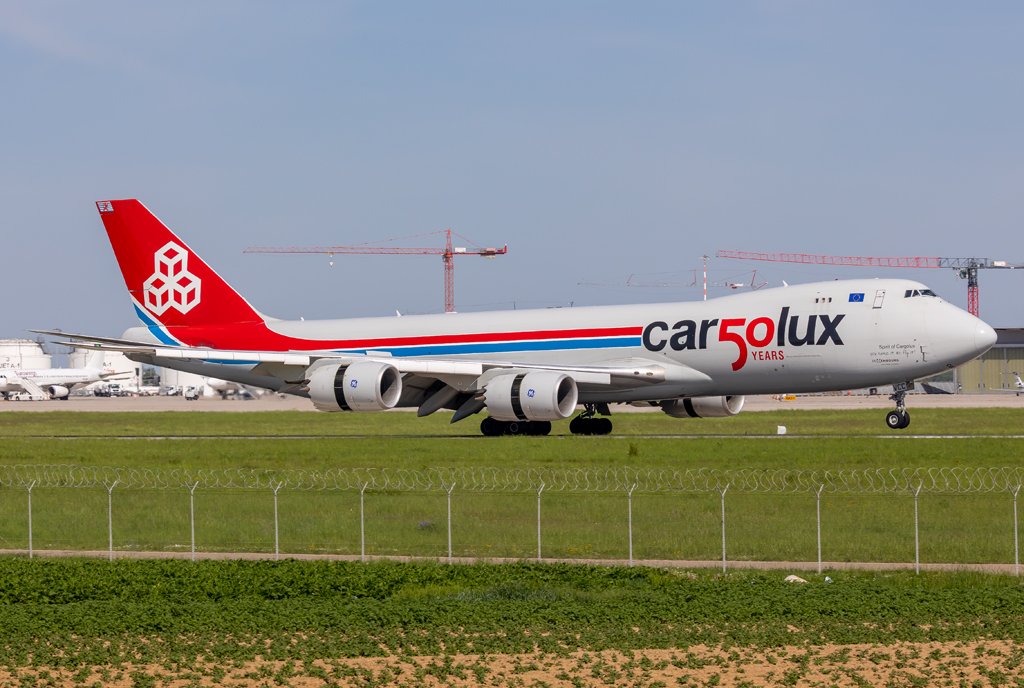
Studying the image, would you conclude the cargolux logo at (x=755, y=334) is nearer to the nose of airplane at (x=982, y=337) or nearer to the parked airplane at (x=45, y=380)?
the nose of airplane at (x=982, y=337)

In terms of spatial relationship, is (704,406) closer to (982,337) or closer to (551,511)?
(982,337)

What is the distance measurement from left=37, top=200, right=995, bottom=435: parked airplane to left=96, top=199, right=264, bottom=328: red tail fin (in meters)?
0.05

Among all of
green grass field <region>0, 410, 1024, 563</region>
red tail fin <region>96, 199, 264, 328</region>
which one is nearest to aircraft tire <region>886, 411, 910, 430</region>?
green grass field <region>0, 410, 1024, 563</region>

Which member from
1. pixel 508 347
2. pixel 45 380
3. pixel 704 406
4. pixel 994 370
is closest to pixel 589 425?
pixel 508 347

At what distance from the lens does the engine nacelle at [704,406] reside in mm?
52125

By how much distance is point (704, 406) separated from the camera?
2057 inches

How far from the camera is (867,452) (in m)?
40.1

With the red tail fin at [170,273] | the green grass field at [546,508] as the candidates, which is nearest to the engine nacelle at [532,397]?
the green grass field at [546,508]

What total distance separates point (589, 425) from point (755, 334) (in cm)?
883

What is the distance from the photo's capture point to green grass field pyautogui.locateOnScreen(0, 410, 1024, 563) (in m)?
24.6

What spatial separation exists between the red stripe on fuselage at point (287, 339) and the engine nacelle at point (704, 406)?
19.9ft

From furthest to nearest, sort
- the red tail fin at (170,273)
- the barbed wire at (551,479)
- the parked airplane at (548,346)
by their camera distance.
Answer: the red tail fin at (170,273), the parked airplane at (548,346), the barbed wire at (551,479)

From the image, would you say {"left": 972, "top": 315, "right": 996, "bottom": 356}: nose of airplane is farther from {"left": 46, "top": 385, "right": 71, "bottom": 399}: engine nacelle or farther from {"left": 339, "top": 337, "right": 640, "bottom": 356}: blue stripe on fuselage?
{"left": 46, "top": 385, "right": 71, "bottom": 399}: engine nacelle

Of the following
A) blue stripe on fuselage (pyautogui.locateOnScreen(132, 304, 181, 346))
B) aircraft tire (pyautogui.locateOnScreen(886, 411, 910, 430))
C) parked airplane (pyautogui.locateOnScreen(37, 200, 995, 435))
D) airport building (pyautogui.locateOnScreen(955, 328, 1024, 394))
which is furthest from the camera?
airport building (pyautogui.locateOnScreen(955, 328, 1024, 394))
